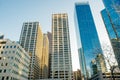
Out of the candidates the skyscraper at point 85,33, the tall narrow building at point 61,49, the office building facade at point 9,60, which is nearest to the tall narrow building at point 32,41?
the tall narrow building at point 61,49

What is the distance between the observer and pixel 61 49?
146m

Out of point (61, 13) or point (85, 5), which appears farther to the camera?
point (85, 5)

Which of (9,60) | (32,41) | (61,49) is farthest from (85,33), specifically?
(9,60)

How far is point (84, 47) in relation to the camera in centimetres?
16062

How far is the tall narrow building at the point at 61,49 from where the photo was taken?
12855 cm

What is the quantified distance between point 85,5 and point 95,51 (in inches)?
7282

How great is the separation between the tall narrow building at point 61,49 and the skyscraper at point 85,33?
21.6 m

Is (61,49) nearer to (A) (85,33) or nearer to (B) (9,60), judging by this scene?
(A) (85,33)

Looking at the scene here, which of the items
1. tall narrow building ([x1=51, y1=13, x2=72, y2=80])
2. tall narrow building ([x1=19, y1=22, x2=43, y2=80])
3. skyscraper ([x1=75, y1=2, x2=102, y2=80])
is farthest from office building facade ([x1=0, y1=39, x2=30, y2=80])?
skyscraper ([x1=75, y1=2, x2=102, y2=80])

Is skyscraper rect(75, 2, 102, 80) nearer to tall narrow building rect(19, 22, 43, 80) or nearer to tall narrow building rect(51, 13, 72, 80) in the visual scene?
tall narrow building rect(51, 13, 72, 80)

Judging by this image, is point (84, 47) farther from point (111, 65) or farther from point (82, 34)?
point (111, 65)

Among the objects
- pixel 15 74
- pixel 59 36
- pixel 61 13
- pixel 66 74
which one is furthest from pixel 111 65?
pixel 61 13

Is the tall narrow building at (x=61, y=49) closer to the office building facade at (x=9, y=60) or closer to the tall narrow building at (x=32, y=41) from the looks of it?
the tall narrow building at (x=32, y=41)

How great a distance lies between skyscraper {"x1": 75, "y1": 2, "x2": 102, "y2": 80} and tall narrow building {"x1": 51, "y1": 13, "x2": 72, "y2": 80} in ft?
70.8
